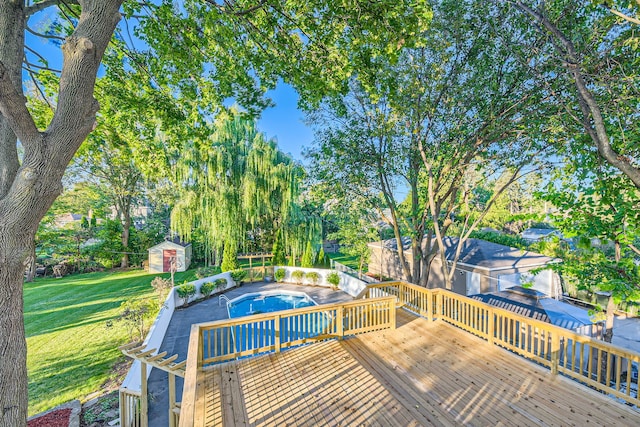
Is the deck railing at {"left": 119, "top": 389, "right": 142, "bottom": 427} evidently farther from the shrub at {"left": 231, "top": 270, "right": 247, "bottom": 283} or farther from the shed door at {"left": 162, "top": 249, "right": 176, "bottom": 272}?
the shed door at {"left": 162, "top": 249, "right": 176, "bottom": 272}

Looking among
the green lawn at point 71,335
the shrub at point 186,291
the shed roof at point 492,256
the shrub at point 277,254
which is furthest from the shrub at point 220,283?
the shed roof at point 492,256

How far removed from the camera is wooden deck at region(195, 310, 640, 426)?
298cm

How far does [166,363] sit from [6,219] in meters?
2.81

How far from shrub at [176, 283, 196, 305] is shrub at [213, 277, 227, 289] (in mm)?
1269

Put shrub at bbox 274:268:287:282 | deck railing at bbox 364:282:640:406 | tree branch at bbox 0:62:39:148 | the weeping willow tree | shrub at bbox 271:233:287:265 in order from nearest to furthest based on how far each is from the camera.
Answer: tree branch at bbox 0:62:39:148 < deck railing at bbox 364:282:640:406 < the weeping willow tree < shrub at bbox 274:268:287:282 < shrub at bbox 271:233:287:265

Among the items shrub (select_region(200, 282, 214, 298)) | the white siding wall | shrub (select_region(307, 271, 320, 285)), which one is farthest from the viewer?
shrub (select_region(307, 271, 320, 285))

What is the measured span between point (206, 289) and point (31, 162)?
9524 millimetres

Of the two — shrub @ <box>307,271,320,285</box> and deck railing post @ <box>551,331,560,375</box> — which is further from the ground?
deck railing post @ <box>551,331,560,375</box>

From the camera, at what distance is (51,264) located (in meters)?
15.3

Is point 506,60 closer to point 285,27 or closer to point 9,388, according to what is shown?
point 285,27

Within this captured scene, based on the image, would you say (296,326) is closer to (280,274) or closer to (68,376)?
(68,376)

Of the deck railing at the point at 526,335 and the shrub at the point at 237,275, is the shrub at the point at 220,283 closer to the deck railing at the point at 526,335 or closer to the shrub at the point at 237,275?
the shrub at the point at 237,275

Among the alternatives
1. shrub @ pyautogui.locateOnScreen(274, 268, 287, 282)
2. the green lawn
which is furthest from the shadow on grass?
shrub @ pyautogui.locateOnScreen(274, 268, 287, 282)

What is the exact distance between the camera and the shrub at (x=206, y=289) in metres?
10.7
